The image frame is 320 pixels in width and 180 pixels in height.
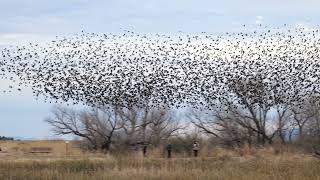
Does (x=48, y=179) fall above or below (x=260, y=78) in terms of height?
below

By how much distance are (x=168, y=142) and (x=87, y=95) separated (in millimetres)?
13895

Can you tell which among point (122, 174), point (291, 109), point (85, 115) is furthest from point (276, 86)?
point (122, 174)

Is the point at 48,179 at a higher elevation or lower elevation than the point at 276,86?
lower

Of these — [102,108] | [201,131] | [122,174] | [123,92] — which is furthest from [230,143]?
[122,174]

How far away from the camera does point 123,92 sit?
1821 inches

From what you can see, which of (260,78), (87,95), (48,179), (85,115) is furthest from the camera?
(85,115)

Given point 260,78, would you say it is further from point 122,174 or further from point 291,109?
point 122,174

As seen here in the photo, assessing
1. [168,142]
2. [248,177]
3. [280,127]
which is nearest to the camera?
[248,177]

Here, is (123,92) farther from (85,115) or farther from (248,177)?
(248,177)

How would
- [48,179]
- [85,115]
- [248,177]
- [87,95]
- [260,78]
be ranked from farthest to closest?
[85,115] < [260,78] < [87,95] < [48,179] < [248,177]

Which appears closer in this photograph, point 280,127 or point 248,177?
point 248,177

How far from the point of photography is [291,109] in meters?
57.7

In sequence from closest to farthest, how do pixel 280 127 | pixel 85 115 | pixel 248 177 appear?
pixel 248 177 < pixel 280 127 < pixel 85 115

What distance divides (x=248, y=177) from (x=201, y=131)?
44846 mm
